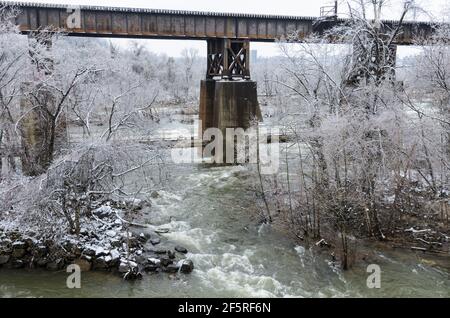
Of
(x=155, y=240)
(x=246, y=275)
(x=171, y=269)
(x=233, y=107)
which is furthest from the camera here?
(x=233, y=107)

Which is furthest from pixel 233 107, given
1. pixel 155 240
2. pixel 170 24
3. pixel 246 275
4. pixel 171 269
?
pixel 246 275

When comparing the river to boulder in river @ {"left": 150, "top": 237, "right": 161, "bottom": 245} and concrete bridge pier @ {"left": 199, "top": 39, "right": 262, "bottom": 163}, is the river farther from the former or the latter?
concrete bridge pier @ {"left": 199, "top": 39, "right": 262, "bottom": 163}

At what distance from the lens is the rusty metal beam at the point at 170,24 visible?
73.6 feet

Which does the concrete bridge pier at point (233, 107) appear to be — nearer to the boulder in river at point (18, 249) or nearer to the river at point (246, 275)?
the river at point (246, 275)

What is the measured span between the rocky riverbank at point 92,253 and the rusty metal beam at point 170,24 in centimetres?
1257

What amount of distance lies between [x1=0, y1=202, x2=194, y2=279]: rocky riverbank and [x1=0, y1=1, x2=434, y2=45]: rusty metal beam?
1257 cm

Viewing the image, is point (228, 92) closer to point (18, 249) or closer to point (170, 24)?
point (170, 24)

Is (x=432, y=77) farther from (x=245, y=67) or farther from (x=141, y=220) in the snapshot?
(x=141, y=220)

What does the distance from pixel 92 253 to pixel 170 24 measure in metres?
15.9

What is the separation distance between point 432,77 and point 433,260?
27.8 ft

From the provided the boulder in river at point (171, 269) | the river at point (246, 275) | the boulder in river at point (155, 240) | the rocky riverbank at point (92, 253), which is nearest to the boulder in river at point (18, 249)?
the rocky riverbank at point (92, 253)

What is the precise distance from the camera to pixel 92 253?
13312 millimetres

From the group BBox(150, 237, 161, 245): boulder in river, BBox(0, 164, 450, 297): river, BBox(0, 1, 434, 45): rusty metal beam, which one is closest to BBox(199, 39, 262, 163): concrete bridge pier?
BBox(0, 1, 434, 45): rusty metal beam
